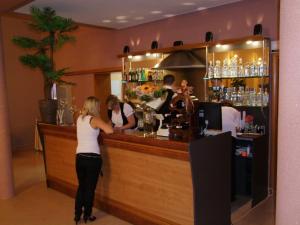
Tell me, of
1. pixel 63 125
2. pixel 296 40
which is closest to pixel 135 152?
pixel 63 125

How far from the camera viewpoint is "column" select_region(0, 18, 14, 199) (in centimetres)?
454

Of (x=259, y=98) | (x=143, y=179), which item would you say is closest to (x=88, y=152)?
(x=143, y=179)

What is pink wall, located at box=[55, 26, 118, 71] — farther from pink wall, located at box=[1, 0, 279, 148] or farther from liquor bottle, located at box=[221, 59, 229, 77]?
liquor bottle, located at box=[221, 59, 229, 77]

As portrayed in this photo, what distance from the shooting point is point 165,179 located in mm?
3223

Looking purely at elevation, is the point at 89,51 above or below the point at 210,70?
above

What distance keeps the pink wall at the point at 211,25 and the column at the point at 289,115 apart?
10.0 ft

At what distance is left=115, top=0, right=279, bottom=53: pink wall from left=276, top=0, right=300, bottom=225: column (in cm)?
306

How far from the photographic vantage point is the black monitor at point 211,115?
3748 millimetres

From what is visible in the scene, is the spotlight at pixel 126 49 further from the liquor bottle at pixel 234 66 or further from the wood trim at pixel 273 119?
the wood trim at pixel 273 119

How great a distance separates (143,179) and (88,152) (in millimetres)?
704

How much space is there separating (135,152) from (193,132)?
0.76 meters

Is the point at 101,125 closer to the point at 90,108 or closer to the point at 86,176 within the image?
the point at 90,108

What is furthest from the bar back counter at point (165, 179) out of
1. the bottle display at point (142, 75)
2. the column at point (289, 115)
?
the bottle display at point (142, 75)

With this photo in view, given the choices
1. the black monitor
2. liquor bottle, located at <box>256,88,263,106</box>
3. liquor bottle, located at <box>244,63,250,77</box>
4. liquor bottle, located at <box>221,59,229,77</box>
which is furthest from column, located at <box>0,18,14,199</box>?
liquor bottle, located at <box>256,88,263,106</box>
